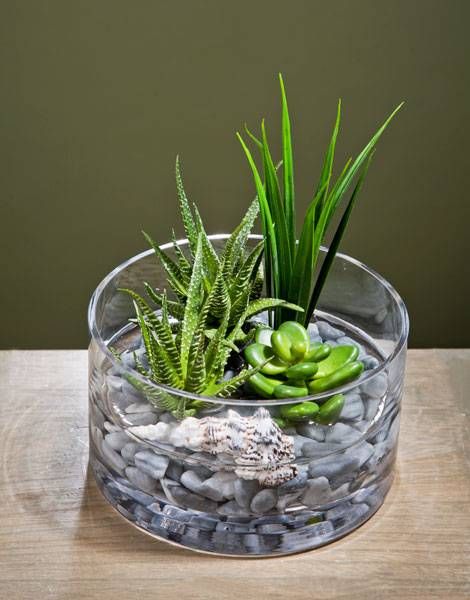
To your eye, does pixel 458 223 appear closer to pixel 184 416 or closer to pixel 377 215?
pixel 377 215

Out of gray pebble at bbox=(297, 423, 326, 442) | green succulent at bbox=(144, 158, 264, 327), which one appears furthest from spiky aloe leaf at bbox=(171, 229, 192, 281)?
gray pebble at bbox=(297, 423, 326, 442)

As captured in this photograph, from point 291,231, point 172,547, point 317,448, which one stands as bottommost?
point 172,547

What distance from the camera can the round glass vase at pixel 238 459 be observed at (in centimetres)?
81

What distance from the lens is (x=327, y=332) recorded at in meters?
0.99

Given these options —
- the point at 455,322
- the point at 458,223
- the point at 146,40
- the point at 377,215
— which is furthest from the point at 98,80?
the point at 455,322

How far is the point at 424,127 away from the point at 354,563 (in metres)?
1.00

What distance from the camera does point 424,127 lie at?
1.69 meters

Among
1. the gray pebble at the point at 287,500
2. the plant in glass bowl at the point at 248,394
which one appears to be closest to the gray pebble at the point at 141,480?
the plant in glass bowl at the point at 248,394

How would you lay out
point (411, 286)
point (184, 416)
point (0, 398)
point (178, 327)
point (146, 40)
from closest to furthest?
point (184, 416), point (178, 327), point (0, 398), point (146, 40), point (411, 286)

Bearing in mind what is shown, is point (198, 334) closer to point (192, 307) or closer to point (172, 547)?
point (192, 307)

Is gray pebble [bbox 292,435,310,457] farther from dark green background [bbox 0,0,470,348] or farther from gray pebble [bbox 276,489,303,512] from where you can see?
dark green background [bbox 0,0,470,348]

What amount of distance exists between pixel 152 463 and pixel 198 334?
12 cm

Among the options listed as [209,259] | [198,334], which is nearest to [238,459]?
[198,334]

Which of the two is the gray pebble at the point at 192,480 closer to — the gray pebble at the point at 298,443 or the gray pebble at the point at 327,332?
the gray pebble at the point at 298,443
